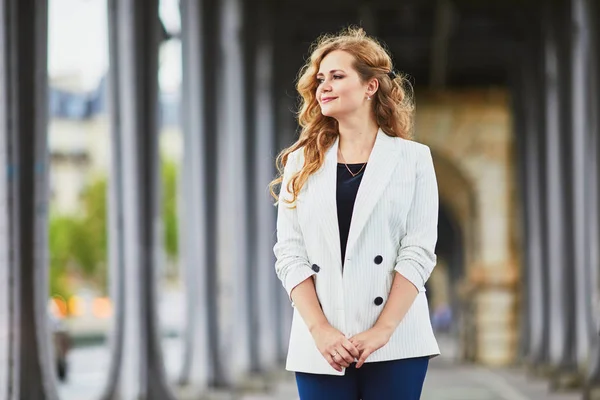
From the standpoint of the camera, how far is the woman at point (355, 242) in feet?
9.16

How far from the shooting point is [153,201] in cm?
1006

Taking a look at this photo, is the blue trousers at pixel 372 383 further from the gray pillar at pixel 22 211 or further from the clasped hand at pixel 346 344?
the gray pillar at pixel 22 211

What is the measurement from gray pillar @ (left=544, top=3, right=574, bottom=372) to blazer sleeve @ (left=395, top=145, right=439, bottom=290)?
1203 cm

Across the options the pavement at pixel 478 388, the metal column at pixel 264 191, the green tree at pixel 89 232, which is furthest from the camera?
the green tree at pixel 89 232

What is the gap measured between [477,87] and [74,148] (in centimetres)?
5657

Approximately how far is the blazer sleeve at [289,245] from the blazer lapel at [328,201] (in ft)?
0.22

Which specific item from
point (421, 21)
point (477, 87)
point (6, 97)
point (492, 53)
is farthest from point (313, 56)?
point (477, 87)

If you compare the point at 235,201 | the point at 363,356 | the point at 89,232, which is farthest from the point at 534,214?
the point at 89,232

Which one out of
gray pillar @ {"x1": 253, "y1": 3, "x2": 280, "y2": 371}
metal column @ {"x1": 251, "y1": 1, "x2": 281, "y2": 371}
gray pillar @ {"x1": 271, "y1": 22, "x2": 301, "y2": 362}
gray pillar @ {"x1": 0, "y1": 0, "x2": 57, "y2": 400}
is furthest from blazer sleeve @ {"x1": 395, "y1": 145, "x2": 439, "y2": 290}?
gray pillar @ {"x1": 271, "y1": 22, "x2": 301, "y2": 362}

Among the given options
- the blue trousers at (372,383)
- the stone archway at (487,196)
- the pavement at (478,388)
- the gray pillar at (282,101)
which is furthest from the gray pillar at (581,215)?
the blue trousers at (372,383)

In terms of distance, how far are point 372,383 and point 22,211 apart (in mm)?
4597

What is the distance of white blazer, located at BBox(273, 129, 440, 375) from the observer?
280cm

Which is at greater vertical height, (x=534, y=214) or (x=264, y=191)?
(x=264, y=191)

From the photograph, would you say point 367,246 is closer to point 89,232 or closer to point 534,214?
point 534,214
